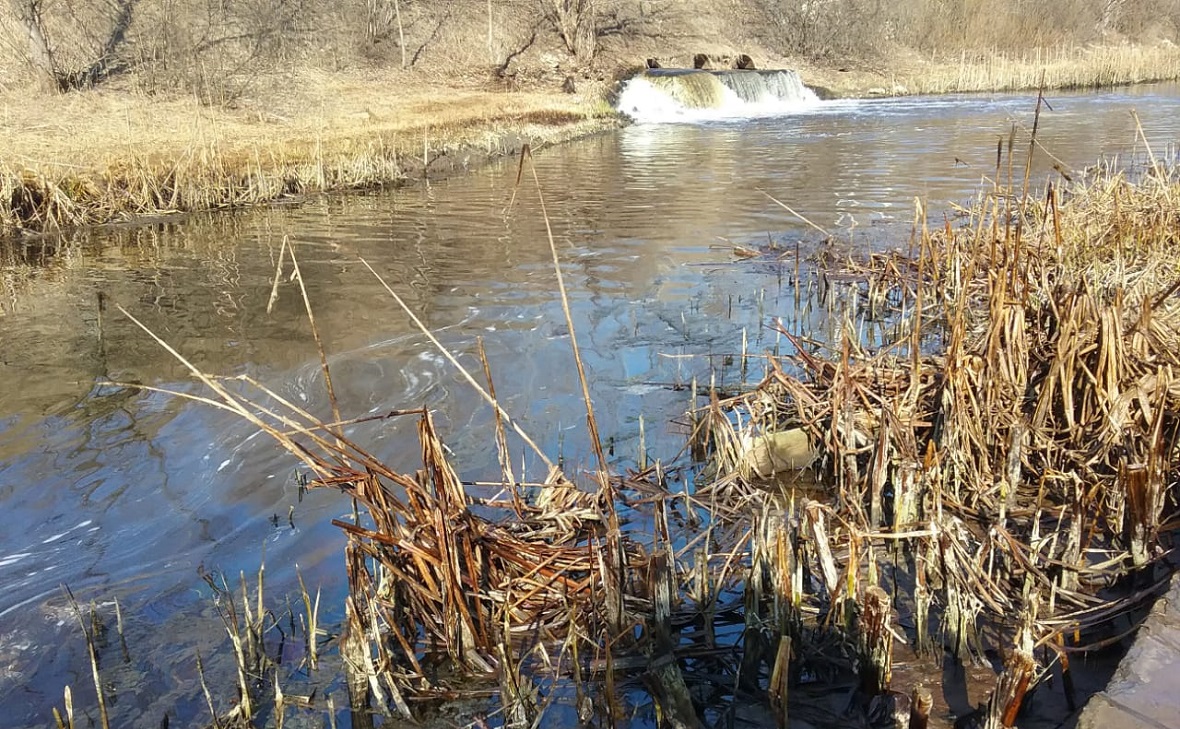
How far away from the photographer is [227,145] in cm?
1814

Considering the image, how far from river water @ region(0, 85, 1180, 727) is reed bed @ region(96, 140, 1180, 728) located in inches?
28.3

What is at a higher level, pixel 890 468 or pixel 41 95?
pixel 41 95

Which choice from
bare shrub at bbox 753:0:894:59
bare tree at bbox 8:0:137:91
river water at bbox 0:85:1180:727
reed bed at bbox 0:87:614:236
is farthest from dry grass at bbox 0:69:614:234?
bare shrub at bbox 753:0:894:59

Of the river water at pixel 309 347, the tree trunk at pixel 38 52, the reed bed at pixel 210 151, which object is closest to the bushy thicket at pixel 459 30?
the tree trunk at pixel 38 52

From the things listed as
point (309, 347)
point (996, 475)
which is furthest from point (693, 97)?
point (996, 475)

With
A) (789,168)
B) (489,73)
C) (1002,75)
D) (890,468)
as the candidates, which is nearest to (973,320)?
(890,468)

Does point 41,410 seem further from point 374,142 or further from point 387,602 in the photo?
point 374,142

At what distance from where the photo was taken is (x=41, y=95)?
21984mm

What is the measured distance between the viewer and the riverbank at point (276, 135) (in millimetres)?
14164

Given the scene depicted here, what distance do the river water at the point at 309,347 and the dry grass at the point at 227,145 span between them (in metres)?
0.67

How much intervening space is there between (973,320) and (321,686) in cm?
484

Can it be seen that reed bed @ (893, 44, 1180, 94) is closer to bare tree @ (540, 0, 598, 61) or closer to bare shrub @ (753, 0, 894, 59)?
bare shrub @ (753, 0, 894, 59)

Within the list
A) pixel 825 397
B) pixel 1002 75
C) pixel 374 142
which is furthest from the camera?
pixel 1002 75

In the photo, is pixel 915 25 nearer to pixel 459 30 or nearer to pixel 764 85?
pixel 764 85
